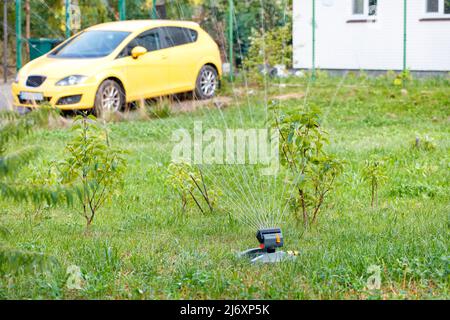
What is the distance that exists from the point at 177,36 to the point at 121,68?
225 cm

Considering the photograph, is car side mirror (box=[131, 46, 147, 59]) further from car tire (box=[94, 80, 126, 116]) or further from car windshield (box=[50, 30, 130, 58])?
car tire (box=[94, 80, 126, 116])

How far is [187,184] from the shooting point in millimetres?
7375

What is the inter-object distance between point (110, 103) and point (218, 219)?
802 centimetres

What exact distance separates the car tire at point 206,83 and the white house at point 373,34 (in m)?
2.45

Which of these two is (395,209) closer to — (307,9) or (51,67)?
(51,67)

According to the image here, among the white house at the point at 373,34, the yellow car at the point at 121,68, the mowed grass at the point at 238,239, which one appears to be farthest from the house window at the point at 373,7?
the mowed grass at the point at 238,239

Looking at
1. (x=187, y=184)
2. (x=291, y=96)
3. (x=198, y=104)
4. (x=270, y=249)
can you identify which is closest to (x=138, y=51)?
(x=198, y=104)

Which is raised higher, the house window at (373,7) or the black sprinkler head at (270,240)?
the house window at (373,7)

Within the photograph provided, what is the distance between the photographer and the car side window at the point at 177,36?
54.3ft

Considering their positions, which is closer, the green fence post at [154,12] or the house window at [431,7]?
the house window at [431,7]

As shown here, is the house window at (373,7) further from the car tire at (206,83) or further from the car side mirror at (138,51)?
the car side mirror at (138,51)

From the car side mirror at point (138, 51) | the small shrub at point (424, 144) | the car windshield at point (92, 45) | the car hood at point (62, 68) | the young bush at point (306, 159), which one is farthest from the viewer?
the car windshield at point (92, 45)
